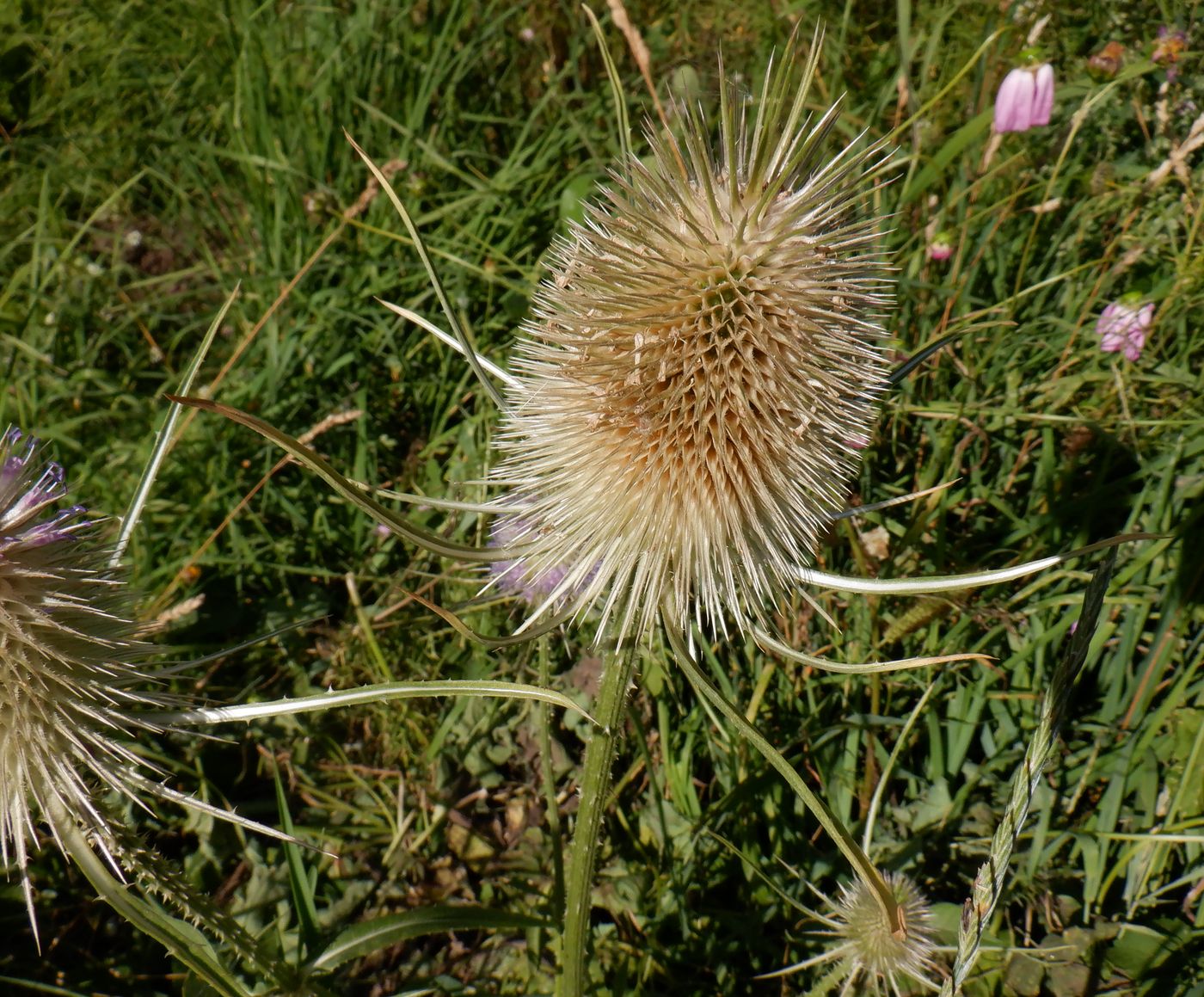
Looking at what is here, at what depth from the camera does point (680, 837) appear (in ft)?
7.74

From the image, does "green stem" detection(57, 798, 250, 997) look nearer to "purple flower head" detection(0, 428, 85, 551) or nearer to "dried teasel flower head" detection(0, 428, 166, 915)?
"dried teasel flower head" detection(0, 428, 166, 915)

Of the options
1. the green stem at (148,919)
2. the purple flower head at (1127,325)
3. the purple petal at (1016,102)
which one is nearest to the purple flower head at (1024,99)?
the purple petal at (1016,102)

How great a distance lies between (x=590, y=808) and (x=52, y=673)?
2.90 ft

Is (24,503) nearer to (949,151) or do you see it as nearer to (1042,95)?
(949,151)

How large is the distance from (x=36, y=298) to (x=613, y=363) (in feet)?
9.23

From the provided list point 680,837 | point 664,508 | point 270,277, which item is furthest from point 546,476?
point 270,277

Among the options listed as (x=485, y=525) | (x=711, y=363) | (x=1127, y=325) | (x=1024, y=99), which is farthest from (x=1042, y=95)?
(x=485, y=525)

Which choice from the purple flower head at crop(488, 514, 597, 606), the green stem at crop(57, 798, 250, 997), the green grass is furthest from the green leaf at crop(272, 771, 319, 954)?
the purple flower head at crop(488, 514, 597, 606)

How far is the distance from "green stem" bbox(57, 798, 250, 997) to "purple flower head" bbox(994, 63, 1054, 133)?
258cm

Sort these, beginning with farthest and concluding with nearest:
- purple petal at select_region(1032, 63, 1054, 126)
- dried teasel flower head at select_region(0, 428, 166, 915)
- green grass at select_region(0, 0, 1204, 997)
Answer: purple petal at select_region(1032, 63, 1054, 126) < green grass at select_region(0, 0, 1204, 997) < dried teasel flower head at select_region(0, 428, 166, 915)

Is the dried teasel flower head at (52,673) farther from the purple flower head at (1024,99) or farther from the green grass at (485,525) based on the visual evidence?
the purple flower head at (1024,99)

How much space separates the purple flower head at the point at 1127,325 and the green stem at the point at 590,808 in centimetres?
165

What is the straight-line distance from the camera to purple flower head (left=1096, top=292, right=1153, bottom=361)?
7.70ft

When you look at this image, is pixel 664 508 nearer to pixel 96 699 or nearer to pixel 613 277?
pixel 613 277
